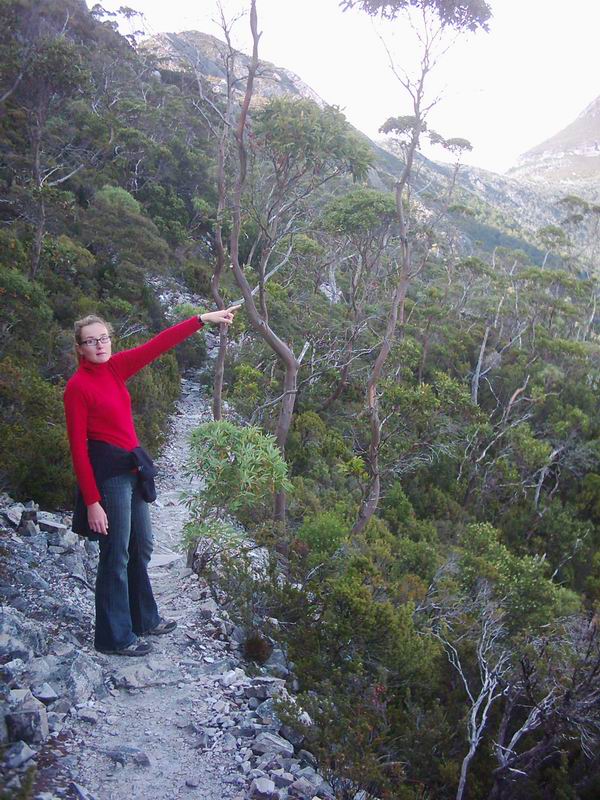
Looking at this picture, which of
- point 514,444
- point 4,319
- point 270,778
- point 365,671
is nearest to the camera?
point 270,778

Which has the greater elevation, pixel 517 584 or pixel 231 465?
pixel 231 465

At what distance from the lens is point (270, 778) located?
277 cm

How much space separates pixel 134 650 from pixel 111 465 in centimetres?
108

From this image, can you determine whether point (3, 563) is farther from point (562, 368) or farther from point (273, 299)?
point (562, 368)

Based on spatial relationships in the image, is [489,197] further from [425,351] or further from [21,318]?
[21,318]

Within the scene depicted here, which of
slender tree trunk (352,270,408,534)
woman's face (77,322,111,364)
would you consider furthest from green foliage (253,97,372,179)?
woman's face (77,322,111,364)

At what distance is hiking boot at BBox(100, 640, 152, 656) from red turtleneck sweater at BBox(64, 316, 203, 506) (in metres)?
0.96

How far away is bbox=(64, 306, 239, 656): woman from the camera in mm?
2777

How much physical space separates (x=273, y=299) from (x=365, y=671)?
31.3 ft

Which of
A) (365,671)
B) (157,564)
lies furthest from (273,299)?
(365,671)

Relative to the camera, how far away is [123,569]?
3.04m

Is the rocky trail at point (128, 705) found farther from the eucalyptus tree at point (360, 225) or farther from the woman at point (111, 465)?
the eucalyptus tree at point (360, 225)

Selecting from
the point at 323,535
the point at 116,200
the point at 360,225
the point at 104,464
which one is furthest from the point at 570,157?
the point at 104,464

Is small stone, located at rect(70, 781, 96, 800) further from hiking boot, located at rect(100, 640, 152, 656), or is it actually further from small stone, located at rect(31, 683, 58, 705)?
hiking boot, located at rect(100, 640, 152, 656)
